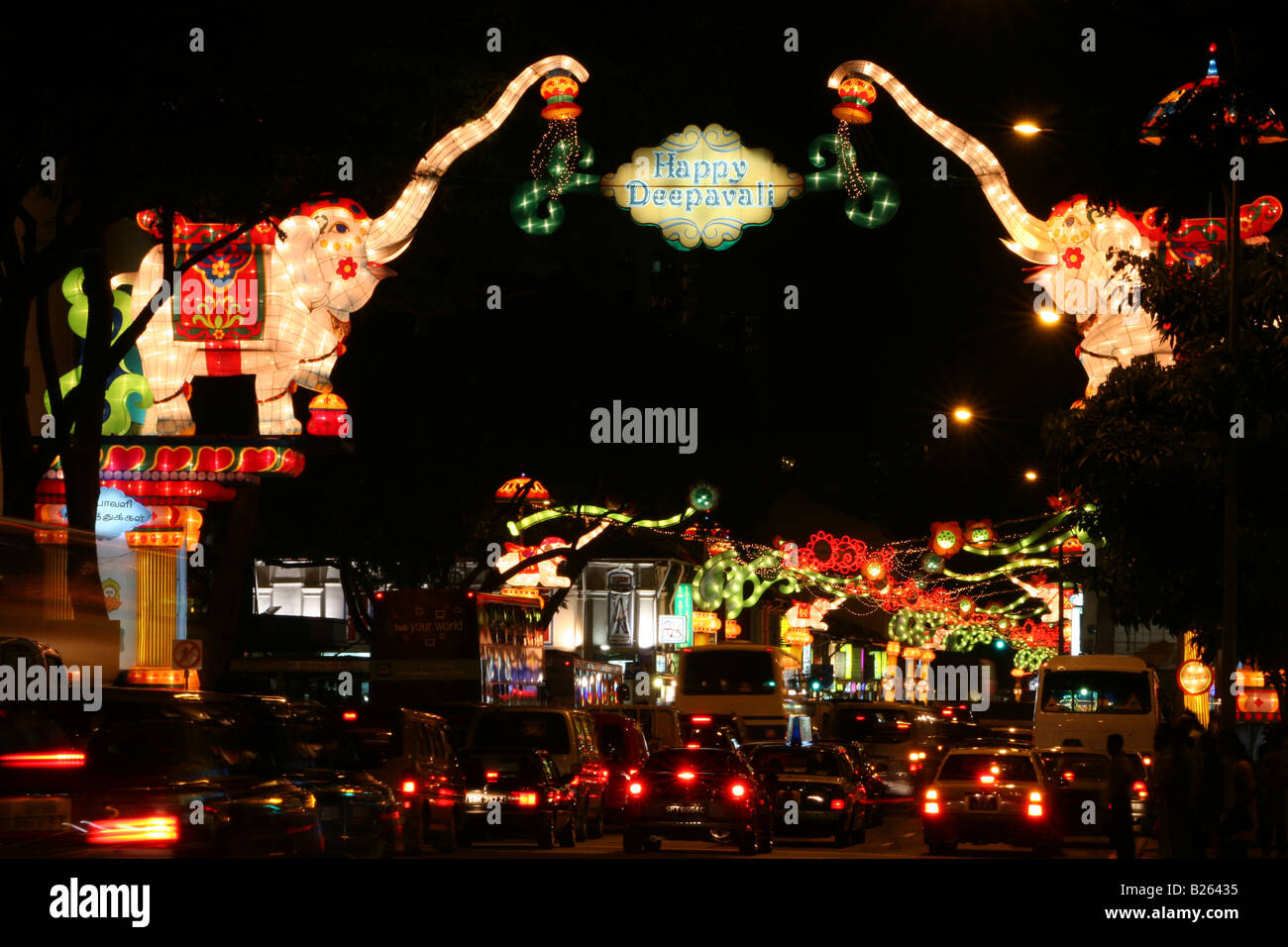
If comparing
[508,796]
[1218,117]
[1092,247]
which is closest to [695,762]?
[508,796]

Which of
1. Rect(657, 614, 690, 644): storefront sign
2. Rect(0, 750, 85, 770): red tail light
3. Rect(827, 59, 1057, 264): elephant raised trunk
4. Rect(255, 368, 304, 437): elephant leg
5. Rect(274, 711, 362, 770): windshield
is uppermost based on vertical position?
Rect(827, 59, 1057, 264): elephant raised trunk

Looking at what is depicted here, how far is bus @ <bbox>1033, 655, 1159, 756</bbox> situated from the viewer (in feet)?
108

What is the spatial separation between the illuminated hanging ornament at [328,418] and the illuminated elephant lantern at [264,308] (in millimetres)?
498

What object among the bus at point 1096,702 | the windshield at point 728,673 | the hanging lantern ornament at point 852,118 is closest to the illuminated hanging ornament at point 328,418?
the hanging lantern ornament at point 852,118

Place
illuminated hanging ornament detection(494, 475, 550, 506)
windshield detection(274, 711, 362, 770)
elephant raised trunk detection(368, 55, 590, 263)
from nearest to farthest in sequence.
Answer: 1. windshield detection(274, 711, 362, 770)
2. elephant raised trunk detection(368, 55, 590, 263)
3. illuminated hanging ornament detection(494, 475, 550, 506)

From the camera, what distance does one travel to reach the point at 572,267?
36.2 metres

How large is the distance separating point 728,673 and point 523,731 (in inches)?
658

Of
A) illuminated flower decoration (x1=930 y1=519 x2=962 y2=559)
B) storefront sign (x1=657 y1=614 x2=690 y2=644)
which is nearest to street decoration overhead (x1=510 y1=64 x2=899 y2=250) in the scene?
illuminated flower decoration (x1=930 y1=519 x2=962 y2=559)

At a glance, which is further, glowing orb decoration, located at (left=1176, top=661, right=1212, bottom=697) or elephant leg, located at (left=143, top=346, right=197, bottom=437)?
glowing orb decoration, located at (left=1176, top=661, right=1212, bottom=697)

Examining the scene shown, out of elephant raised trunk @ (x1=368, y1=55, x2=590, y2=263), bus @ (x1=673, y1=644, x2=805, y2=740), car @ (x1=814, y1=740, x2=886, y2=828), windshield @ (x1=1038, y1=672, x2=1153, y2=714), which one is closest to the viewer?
elephant raised trunk @ (x1=368, y1=55, x2=590, y2=263)

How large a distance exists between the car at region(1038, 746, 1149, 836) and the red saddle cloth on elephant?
1393cm

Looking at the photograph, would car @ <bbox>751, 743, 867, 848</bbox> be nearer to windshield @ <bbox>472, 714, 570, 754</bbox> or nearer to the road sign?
windshield @ <bbox>472, 714, 570, 754</bbox>

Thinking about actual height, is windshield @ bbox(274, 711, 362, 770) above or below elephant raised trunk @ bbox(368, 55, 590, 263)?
below
